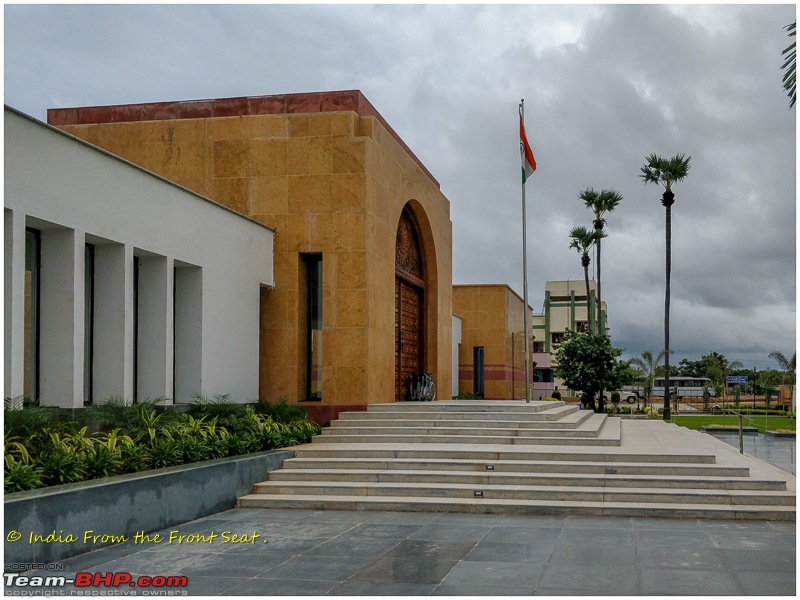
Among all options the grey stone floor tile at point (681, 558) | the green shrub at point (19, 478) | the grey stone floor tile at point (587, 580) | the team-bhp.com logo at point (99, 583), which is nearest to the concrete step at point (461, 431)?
the grey stone floor tile at point (681, 558)

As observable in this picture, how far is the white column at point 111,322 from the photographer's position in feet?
45.6

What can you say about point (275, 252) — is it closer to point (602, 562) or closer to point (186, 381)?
point (186, 381)

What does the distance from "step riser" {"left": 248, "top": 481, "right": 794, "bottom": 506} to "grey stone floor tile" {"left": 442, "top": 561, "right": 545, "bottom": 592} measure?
4.02 meters

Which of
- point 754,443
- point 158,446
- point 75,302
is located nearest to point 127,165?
point 75,302

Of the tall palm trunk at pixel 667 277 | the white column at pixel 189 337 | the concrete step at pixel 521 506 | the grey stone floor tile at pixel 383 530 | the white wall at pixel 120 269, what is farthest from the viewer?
the tall palm trunk at pixel 667 277

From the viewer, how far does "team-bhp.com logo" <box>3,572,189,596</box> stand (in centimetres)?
779

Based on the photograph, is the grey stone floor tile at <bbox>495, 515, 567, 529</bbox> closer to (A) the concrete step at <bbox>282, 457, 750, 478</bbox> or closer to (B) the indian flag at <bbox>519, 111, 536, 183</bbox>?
→ (A) the concrete step at <bbox>282, 457, 750, 478</bbox>

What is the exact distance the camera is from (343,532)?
10.7 metres

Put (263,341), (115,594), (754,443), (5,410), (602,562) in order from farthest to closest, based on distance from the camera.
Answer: (754,443) < (263,341) < (5,410) < (602,562) < (115,594)

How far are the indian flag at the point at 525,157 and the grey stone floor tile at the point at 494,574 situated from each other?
14.4 meters

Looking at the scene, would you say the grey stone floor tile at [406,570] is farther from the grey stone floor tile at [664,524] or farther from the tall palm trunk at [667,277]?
the tall palm trunk at [667,277]

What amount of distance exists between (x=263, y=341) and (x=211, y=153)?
14.5 ft

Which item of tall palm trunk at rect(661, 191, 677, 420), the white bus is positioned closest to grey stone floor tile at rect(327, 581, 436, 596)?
tall palm trunk at rect(661, 191, 677, 420)

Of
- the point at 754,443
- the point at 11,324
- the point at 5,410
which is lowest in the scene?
the point at 754,443
